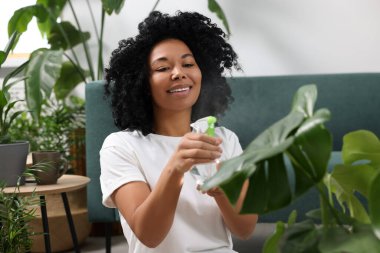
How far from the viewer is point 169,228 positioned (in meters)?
1.16

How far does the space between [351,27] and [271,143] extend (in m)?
2.97

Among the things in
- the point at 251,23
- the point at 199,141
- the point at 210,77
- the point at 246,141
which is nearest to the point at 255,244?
the point at 246,141

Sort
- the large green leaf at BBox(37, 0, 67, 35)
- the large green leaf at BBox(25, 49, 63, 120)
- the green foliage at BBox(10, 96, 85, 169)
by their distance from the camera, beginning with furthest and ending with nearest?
the large green leaf at BBox(37, 0, 67, 35)
the green foliage at BBox(10, 96, 85, 169)
the large green leaf at BBox(25, 49, 63, 120)

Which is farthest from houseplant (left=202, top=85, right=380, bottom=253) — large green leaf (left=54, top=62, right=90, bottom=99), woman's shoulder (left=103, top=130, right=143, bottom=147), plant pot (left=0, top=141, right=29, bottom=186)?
large green leaf (left=54, top=62, right=90, bottom=99)

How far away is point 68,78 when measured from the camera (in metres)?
3.44

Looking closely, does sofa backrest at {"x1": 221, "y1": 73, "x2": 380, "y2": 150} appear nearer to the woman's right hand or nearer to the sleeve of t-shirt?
the sleeve of t-shirt

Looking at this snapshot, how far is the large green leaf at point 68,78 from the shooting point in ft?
11.3

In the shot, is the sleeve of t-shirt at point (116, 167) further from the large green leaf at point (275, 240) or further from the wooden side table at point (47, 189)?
the large green leaf at point (275, 240)

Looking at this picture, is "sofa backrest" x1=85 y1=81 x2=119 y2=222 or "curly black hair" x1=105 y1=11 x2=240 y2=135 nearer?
"curly black hair" x1=105 y1=11 x2=240 y2=135

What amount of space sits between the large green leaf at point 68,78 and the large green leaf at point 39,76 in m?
0.60

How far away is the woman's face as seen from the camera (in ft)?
4.16

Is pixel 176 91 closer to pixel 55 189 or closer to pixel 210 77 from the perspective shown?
pixel 210 77

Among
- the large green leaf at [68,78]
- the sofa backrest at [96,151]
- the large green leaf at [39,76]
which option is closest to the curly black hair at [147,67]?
the sofa backrest at [96,151]

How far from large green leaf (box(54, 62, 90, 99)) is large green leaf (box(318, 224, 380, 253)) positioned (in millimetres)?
3052
